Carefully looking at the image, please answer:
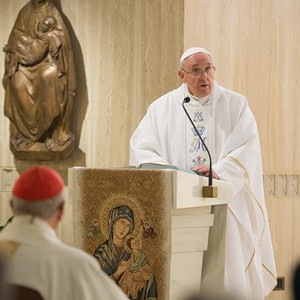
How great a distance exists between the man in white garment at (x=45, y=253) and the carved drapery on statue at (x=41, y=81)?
16.0 feet

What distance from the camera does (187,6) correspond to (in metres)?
7.52

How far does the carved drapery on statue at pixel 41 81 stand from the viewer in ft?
25.7

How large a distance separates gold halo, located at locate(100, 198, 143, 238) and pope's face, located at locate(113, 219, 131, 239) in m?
0.04

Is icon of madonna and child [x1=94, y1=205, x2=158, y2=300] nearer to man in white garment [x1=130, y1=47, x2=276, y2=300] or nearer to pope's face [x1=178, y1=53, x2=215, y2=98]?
man in white garment [x1=130, y1=47, x2=276, y2=300]

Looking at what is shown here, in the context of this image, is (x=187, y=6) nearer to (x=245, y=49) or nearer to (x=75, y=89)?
(x=245, y=49)

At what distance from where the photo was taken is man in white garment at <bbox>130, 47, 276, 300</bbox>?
5.89 metres

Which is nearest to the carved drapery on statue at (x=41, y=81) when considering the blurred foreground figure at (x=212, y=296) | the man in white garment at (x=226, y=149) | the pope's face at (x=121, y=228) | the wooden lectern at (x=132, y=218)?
the man in white garment at (x=226, y=149)

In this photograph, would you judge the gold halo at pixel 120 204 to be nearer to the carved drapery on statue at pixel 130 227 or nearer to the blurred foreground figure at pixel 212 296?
the carved drapery on statue at pixel 130 227

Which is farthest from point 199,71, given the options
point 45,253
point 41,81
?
point 45,253

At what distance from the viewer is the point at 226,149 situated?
6047 mm

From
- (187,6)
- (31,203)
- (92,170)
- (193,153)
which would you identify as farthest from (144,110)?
(31,203)

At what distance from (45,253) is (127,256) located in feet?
5.98

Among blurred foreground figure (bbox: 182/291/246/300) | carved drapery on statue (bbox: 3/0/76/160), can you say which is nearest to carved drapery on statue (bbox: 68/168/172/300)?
blurred foreground figure (bbox: 182/291/246/300)

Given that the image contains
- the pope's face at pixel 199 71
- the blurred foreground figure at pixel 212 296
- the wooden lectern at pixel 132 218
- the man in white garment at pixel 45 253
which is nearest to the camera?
the blurred foreground figure at pixel 212 296
